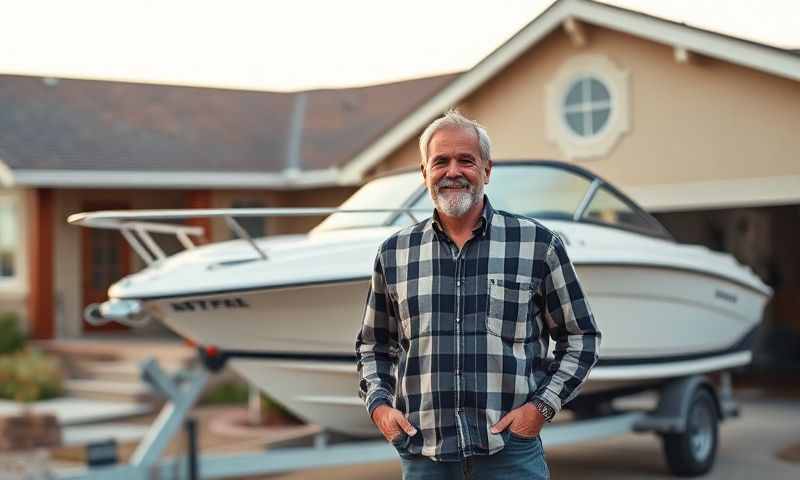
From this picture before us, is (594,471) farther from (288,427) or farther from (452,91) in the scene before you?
(452,91)

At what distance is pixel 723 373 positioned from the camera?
904cm

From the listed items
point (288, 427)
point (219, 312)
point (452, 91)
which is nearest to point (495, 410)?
point (219, 312)

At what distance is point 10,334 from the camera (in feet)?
50.4

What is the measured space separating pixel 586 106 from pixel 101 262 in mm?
8727

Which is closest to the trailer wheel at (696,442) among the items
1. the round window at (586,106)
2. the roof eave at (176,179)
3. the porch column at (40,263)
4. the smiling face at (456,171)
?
the round window at (586,106)

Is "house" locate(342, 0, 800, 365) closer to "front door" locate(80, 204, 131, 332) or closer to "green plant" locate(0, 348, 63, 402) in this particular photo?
"green plant" locate(0, 348, 63, 402)

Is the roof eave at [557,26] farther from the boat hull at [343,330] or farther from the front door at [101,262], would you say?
the front door at [101,262]

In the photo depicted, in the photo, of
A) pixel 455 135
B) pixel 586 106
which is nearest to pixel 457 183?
pixel 455 135

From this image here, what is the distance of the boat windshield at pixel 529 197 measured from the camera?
7.41 metres

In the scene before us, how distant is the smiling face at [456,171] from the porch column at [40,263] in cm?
1382

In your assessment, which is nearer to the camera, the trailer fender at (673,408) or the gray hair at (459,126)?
the gray hair at (459,126)

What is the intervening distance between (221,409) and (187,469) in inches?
263

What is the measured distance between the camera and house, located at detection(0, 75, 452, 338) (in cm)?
1588

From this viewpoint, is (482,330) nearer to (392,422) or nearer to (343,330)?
(392,422)
